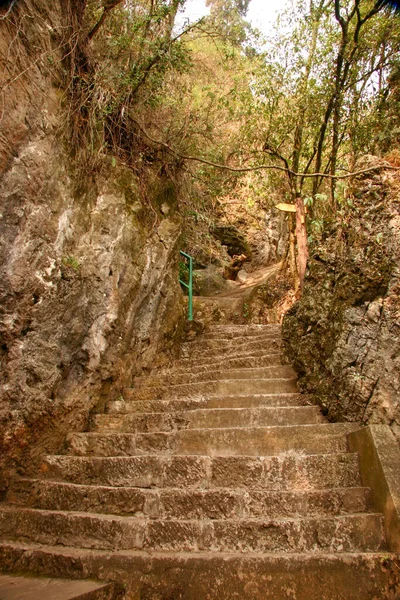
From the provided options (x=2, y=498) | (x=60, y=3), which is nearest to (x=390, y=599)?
(x=2, y=498)

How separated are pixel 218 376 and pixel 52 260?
2392 mm

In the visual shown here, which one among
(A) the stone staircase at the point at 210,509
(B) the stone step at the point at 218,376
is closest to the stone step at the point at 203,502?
(A) the stone staircase at the point at 210,509

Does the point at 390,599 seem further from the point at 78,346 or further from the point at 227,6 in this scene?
the point at 227,6

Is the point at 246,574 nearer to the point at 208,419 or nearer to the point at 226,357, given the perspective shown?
the point at 208,419

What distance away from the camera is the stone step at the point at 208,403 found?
404cm

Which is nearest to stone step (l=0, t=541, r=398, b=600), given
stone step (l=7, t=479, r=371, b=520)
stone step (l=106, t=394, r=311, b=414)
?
stone step (l=7, t=479, r=371, b=520)

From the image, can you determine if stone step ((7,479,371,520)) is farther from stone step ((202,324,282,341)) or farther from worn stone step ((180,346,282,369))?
stone step ((202,324,282,341))

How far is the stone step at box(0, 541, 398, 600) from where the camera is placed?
7.36 ft

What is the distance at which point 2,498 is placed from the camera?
311 centimetres

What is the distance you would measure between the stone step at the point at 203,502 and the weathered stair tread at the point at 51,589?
1.91 feet

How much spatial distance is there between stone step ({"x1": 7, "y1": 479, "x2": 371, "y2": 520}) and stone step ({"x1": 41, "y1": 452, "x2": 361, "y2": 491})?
15 cm

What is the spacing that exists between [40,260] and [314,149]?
6488 millimetres

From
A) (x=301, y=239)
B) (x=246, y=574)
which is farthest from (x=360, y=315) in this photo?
(x=301, y=239)

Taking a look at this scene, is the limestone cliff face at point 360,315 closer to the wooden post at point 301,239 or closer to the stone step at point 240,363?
the stone step at point 240,363
